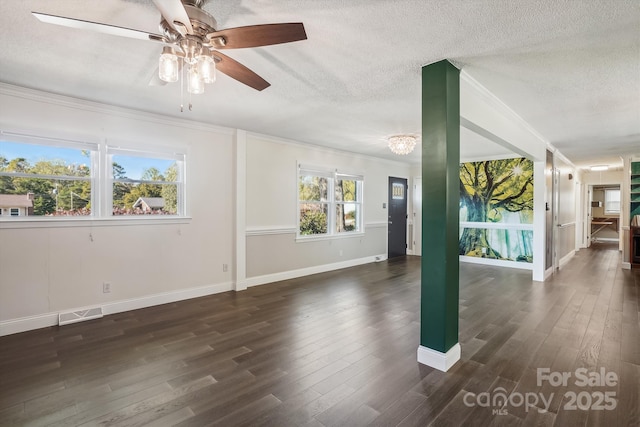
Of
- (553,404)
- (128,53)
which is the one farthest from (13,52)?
(553,404)

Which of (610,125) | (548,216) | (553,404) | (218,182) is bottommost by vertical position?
(553,404)

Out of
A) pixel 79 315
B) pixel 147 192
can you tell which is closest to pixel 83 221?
pixel 147 192

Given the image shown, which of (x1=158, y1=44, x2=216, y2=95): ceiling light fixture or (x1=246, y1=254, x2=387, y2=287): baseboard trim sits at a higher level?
(x1=158, y1=44, x2=216, y2=95): ceiling light fixture

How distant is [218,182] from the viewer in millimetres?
4625

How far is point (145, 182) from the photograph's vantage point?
3.98m

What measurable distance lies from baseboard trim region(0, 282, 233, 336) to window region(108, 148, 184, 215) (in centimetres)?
110

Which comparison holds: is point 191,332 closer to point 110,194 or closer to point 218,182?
point 110,194

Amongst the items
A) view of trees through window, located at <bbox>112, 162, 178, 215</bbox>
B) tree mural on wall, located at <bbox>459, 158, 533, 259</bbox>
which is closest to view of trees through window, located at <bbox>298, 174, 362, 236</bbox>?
view of trees through window, located at <bbox>112, 162, 178, 215</bbox>

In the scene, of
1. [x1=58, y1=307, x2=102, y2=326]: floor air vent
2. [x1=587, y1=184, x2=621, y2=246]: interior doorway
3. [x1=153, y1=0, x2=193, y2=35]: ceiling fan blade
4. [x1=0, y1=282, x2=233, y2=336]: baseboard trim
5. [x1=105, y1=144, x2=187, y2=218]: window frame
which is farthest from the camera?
[x1=587, y1=184, x2=621, y2=246]: interior doorway

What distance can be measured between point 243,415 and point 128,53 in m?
2.78

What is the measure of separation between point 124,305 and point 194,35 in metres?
3.40

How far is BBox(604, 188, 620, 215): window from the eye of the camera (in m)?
12.4

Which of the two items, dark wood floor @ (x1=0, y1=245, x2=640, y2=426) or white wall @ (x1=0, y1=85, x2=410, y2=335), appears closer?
dark wood floor @ (x1=0, y1=245, x2=640, y2=426)

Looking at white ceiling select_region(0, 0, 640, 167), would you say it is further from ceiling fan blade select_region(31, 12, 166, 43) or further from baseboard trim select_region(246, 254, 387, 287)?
baseboard trim select_region(246, 254, 387, 287)
